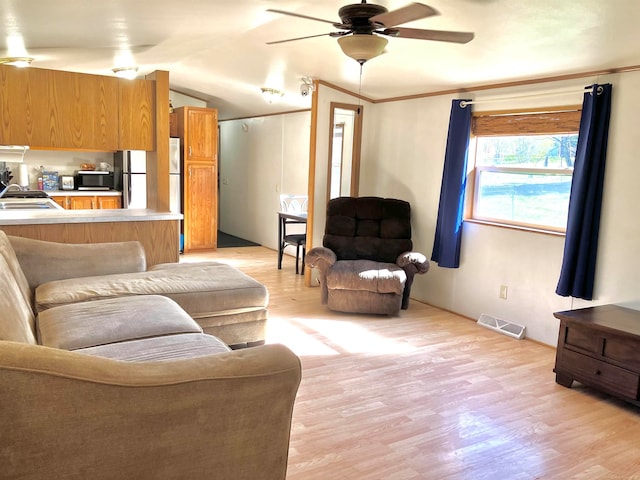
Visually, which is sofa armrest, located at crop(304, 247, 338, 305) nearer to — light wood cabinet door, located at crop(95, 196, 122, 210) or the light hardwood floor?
the light hardwood floor

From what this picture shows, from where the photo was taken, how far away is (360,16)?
102 inches

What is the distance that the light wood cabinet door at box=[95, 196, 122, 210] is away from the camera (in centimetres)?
714

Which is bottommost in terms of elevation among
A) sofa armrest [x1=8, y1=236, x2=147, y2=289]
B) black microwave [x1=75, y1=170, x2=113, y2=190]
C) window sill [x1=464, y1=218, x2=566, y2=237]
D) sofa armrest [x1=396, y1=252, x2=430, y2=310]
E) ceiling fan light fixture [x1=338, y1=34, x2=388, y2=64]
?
sofa armrest [x1=396, y1=252, x2=430, y2=310]

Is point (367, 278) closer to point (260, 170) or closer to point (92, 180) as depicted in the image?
point (260, 170)

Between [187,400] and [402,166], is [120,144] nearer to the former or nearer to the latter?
[402,166]

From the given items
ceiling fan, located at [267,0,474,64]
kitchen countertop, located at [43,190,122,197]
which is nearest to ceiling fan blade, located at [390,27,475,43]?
ceiling fan, located at [267,0,474,64]

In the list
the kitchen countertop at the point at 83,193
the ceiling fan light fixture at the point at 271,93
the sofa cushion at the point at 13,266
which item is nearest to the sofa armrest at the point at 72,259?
the sofa cushion at the point at 13,266

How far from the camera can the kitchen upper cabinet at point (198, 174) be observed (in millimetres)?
7309

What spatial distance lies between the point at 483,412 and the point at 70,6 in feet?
10.7

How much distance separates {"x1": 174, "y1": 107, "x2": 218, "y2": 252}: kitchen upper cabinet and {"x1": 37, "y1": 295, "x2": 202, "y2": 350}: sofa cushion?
4743 millimetres

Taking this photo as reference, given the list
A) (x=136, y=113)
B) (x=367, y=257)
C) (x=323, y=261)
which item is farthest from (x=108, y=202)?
(x=367, y=257)

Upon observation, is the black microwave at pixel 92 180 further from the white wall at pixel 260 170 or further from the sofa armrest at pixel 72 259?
the sofa armrest at pixel 72 259

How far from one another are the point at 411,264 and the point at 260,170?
4142mm

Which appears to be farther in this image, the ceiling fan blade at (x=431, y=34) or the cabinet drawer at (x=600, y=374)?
the cabinet drawer at (x=600, y=374)
